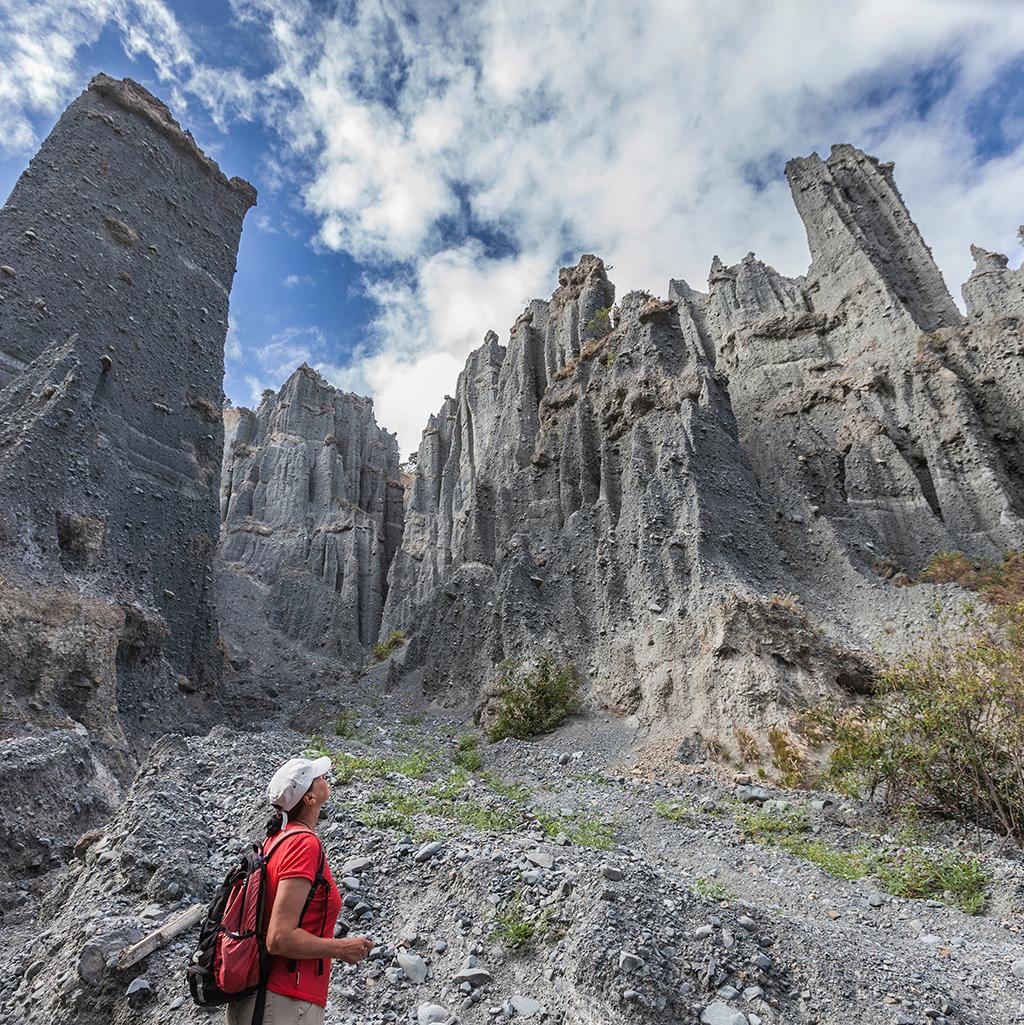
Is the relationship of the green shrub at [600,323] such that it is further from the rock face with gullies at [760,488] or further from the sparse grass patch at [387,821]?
the sparse grass patch at [387,821]

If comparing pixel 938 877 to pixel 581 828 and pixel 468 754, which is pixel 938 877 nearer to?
pixel 581 828

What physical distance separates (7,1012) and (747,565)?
15.7m

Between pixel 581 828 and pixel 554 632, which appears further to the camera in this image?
pixel 554 632

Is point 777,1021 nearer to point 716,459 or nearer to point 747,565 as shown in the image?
point 747,565

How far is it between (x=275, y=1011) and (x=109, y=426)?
16269 mm

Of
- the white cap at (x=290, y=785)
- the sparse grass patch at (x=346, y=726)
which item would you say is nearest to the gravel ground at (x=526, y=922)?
the white cap at (x=290, y=785)

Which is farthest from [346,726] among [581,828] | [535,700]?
[581,828]

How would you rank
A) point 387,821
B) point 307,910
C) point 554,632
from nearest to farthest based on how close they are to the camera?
point 307,910
point 387,821
point 554,632

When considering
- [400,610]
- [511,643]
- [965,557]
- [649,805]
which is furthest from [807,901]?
[400,610]

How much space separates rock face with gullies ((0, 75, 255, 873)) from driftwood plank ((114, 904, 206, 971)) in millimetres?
4293

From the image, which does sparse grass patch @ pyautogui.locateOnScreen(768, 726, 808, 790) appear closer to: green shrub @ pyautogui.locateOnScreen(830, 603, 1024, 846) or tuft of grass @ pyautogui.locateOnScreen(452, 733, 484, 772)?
green shrub @ pyautogui.locateOnScreen(830, 603, 1024, 846)

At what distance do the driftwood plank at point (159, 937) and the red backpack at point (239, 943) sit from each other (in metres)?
2.44

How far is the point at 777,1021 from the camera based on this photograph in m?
4.53

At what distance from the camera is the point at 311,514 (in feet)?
163
